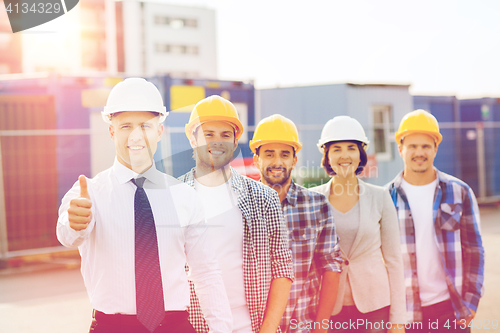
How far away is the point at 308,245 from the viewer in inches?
104

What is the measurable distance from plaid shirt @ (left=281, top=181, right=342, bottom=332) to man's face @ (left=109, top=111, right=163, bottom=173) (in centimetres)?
102

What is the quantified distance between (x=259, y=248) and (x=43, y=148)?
21.9ft

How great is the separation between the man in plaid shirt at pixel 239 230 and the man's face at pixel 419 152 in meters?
1.42

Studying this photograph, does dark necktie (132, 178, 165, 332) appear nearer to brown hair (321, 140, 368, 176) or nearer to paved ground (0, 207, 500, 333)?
brown hair (321, 140, 368, 176)

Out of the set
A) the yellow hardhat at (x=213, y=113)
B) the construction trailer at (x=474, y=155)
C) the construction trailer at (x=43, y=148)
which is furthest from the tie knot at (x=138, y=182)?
the construction trailer at (x=474, y=155)

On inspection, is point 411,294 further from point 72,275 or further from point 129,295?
point 72,275

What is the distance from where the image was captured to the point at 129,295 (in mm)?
1829

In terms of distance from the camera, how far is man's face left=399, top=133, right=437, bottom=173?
3.34 metres

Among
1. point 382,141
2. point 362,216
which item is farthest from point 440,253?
point 382,141

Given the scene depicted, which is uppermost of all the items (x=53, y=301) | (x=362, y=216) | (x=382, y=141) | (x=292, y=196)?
(x=382, y=141)

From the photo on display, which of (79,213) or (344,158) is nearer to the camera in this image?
(79,213)

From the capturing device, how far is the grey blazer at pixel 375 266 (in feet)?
9.37

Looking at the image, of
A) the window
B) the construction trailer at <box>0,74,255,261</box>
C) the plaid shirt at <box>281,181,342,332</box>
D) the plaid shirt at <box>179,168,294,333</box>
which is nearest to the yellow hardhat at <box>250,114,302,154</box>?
the plaid shirt at <box>281,181,342,332</box>

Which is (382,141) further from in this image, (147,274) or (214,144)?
(147,274)
